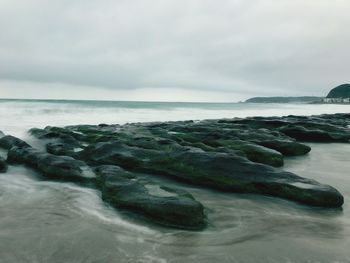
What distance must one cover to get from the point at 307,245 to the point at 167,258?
1.72m

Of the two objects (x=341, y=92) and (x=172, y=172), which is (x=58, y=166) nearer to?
(x=172, y=172)

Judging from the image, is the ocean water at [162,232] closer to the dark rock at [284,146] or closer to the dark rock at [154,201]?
the dark rock at [154,201]

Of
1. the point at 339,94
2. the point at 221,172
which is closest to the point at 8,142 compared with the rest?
the point at 221,172

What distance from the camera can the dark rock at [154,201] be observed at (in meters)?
5.44

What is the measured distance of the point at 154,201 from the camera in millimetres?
5754

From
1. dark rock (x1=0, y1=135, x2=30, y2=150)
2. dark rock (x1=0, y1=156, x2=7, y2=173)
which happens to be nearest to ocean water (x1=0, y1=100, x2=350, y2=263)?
dark rock (x1=0, y1=156, x2=7, y2=173)

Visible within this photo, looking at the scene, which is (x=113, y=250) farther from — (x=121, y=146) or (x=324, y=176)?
(x=324, y=176)

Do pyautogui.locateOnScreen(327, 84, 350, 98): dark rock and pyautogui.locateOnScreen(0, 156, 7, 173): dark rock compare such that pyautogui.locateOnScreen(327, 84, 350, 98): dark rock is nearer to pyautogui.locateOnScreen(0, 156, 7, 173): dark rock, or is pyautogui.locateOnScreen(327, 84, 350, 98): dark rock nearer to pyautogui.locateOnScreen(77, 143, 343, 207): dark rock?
pyautogui.locateOnScreen(77, 143, 343, 207): dark rock

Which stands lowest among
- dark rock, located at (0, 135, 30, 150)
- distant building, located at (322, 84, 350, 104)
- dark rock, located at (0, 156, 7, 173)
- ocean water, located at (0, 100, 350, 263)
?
ocean water, located at (0, 100, 350, 263)

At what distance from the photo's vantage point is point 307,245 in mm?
4797

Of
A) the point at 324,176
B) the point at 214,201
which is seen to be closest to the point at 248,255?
the point at 214,201

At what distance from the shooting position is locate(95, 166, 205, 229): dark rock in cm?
544

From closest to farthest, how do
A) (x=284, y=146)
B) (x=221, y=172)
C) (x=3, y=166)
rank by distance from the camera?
(x=221, y=172) < (x=3, y=166) < (x=284, y=146)

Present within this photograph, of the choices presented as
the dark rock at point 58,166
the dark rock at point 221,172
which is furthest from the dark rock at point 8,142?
the dark rock at point 221,172
